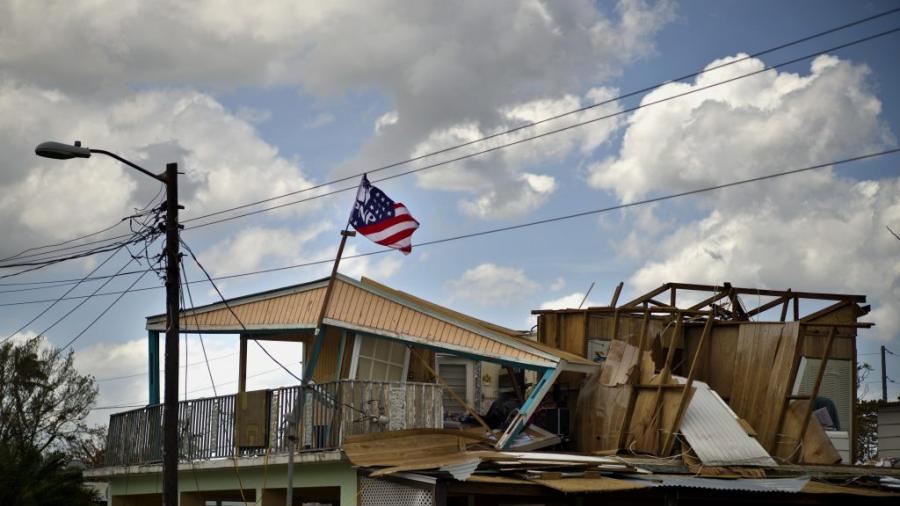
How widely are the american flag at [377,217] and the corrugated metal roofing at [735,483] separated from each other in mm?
6855

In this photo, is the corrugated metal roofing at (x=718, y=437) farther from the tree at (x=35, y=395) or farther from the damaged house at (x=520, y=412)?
the tree at (x=35, y=395)

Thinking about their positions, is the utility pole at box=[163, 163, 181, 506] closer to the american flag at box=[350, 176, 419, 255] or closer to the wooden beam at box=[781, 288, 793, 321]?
the american flag at box=[350, 176, 419, 255]

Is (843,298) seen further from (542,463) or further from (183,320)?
(183,320)

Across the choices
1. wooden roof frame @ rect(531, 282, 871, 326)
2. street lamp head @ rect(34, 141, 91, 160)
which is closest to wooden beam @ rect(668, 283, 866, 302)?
wooden roof frame @ rect(531, 282, 871, 326)

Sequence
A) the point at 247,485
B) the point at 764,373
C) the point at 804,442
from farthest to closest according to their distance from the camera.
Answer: the point at 764,373 < the point at 804,442 < the point at 247,485

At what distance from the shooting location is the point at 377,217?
23.2m

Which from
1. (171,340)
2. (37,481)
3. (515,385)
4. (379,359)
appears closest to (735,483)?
(515,385)

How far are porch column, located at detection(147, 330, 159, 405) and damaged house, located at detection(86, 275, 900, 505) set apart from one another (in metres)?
0.04

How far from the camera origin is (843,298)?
2739cm

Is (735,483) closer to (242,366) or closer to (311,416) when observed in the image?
(311,416)

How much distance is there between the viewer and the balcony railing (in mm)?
21500

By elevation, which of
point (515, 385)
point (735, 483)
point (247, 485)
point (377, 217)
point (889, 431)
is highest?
point (377, 217)

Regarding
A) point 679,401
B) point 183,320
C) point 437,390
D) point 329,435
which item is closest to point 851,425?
point 679,401

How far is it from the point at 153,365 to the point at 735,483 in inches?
560
